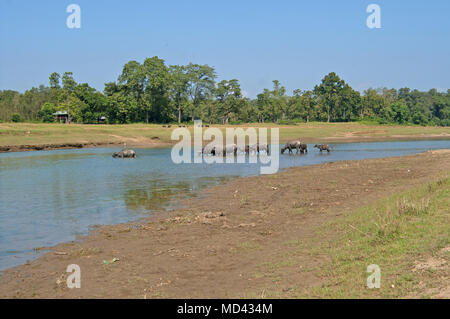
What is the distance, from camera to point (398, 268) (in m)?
6.02

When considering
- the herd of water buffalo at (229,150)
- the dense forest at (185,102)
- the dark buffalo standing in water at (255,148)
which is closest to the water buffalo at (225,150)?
the herd of water buffalo at (229,150)

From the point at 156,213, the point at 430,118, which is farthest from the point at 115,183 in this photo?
the point at 430,118

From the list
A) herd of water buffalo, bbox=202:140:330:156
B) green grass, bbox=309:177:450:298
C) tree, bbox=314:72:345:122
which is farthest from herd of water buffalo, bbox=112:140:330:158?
tree, bbox=314:72:345:122

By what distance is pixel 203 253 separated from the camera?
8625 millimetres

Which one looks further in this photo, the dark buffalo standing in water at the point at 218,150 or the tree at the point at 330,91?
the tree at the point at 330,91

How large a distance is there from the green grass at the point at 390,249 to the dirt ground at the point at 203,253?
351 millimetres

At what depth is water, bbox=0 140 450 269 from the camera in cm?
1076

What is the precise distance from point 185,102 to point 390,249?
289 ft

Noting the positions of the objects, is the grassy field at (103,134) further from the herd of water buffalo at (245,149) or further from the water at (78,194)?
the herd of water buffalo at (245,149)

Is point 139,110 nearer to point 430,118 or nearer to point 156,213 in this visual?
point 156,213

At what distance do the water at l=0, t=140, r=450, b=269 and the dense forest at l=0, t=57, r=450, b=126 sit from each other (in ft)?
187

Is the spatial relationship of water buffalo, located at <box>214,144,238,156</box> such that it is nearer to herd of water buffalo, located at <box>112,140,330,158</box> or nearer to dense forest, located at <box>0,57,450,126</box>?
herd of water buffalo, located at <box>112,140,330,158</box>

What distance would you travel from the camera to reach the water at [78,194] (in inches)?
424
